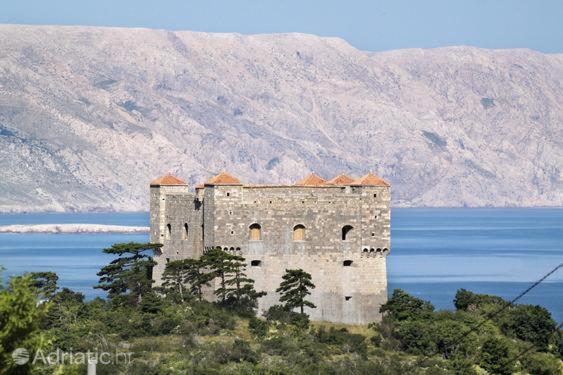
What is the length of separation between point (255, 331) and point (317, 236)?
24.5ft

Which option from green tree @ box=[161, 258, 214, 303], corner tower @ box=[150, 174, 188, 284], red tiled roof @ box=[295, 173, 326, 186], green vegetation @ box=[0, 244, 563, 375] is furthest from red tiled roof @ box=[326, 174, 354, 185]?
corner tower @ box=[150, 174, 188, 284]

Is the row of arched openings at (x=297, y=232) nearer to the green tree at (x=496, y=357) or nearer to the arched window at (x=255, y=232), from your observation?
the arched window at (x=255, y=232)

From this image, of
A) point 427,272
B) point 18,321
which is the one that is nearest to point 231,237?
point 18,321

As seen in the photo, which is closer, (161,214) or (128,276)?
(128,276)

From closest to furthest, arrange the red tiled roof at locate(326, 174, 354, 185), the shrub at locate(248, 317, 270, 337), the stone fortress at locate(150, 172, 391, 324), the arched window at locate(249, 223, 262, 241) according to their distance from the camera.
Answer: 1. the shrub at locate(248, 317, 270, 337)
2. the stone fortress at locate(150, 172, 391, 324)
3. the arched window at locate(249, 223, 262, 241)
4. the red tiled roof at locate(326, 174, 354, 185)

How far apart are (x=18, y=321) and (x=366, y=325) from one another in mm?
40741

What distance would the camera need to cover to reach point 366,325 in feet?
225

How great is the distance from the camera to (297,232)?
227ft

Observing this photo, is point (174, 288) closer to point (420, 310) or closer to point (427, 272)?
point (420, 310)

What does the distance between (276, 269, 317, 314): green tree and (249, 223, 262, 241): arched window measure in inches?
91.6

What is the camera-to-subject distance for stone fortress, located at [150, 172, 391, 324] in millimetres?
68688

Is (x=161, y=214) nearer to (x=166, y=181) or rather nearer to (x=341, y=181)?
(x=166, y=181)

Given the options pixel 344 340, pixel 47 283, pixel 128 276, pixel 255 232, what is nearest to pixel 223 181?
pixel 255 232

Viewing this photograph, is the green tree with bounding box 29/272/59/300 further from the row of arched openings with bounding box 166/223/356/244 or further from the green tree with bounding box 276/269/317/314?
the green tree with bounding box 276/269/317/314
